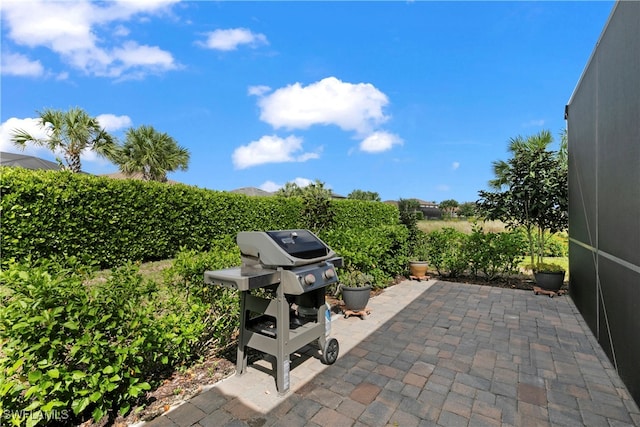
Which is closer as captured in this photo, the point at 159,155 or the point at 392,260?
the point at 392,260

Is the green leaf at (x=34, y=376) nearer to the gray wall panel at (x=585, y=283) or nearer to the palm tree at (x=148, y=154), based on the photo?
the gray wall panel at (x=585, y=283)

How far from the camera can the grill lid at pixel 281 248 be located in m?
2.34

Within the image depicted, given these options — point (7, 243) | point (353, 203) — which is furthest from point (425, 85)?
point (7, 243)

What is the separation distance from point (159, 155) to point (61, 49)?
9687 millimetres

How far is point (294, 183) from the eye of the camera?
1738cm

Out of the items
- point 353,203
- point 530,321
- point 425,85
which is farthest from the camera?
point 353,203

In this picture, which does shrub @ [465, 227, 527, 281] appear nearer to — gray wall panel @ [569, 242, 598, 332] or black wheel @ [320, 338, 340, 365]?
gray wall panel @ [569, 242, 598, 332]

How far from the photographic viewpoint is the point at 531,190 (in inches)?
250

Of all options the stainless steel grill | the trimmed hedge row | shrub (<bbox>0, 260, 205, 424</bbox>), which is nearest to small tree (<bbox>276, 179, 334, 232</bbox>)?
the trimmed hedge row

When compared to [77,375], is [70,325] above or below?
above

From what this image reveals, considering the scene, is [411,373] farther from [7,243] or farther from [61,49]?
[61,49]

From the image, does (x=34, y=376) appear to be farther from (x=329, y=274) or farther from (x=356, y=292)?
(x=356, y=292)

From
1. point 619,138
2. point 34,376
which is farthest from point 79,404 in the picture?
point 619,138

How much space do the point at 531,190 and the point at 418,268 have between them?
2.97 metres
